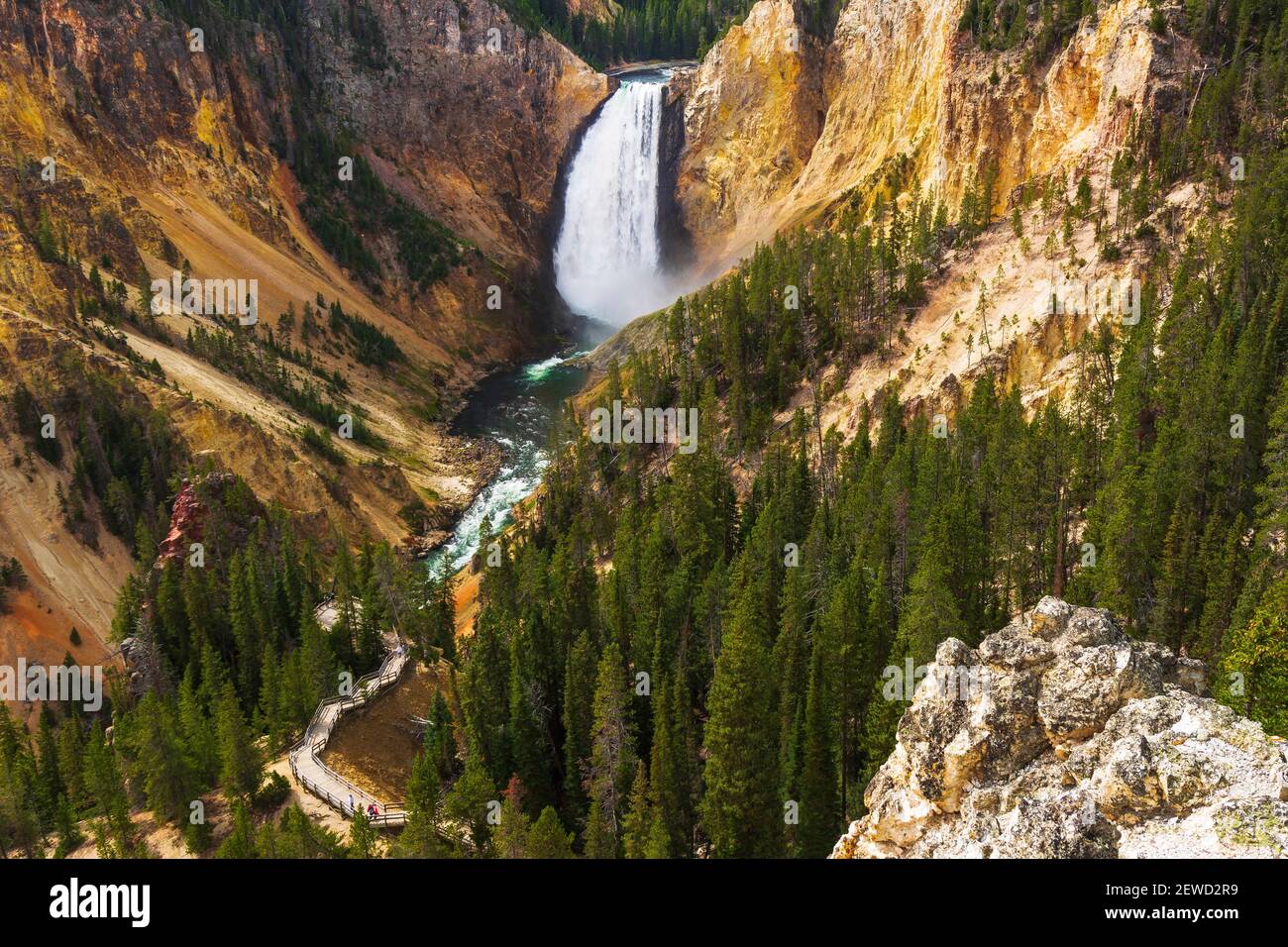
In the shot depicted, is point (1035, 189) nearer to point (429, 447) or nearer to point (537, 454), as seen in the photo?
point (537, 454)

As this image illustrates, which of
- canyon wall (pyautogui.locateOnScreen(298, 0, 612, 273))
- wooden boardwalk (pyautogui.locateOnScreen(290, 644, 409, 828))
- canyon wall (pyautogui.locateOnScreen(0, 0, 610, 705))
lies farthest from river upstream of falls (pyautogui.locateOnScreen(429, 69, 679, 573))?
wooden boardwalk (pyautogui.locateOnScreen(290, 644, 409, 828))

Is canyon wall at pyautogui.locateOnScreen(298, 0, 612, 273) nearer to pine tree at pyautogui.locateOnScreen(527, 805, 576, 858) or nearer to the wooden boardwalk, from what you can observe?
the wooden boardwalk

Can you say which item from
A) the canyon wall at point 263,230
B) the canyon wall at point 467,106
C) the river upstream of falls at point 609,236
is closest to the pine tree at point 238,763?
the canyon wall at point 263,230

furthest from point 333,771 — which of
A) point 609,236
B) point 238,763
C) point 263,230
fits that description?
point 609,236

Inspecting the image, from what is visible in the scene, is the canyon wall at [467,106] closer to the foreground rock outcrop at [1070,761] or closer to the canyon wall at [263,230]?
the canyon wall at [263,230]

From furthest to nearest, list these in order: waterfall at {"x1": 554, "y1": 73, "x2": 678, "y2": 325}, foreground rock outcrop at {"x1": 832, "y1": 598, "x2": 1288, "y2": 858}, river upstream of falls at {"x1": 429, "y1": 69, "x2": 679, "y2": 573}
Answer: waterfall at {"x1": 554, "y1": 73, "x2": 678, "y2": 325} → river upstream of falls at {"x1": 429, "y1": 69, "x2": 679, "y2": 573} → foreground rock outcrop at {"x1": 832, "y1": 598, "x2": 1288, "y2": 858}
